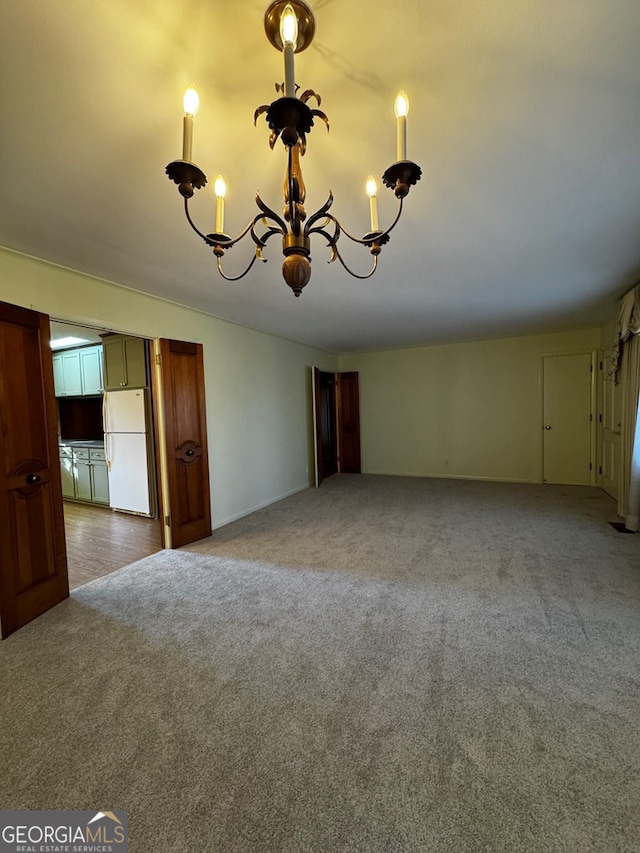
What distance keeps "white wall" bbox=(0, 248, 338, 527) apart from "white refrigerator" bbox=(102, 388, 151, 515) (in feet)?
3.66

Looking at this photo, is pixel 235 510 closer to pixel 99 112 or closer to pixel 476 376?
pixel 99 112

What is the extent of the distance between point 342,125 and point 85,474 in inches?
222

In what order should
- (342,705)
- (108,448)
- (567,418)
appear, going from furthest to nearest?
1. (567,418)
2. (108,448)
3. (342,705)

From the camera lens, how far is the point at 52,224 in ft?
6.70

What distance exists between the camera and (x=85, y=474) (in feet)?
17.3

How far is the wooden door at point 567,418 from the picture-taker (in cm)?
557

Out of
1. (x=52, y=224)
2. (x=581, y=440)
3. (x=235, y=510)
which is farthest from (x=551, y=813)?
(x=581, y=440)

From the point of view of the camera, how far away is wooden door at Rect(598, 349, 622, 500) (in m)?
4.59

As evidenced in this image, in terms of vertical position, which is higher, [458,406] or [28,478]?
[458,406]

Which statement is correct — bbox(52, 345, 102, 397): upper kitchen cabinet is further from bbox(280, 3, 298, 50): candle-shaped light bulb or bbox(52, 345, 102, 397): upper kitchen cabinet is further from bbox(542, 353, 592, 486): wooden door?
bbox(542, 353, 592, 486): wooden door

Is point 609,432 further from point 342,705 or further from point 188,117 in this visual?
point 188,117

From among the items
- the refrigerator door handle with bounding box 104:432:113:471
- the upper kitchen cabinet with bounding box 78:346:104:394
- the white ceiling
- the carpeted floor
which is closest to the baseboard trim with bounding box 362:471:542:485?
the carpeted floor

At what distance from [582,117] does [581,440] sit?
5.49 m

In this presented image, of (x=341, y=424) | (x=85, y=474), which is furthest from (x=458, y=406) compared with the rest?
(x=85, y=474)
